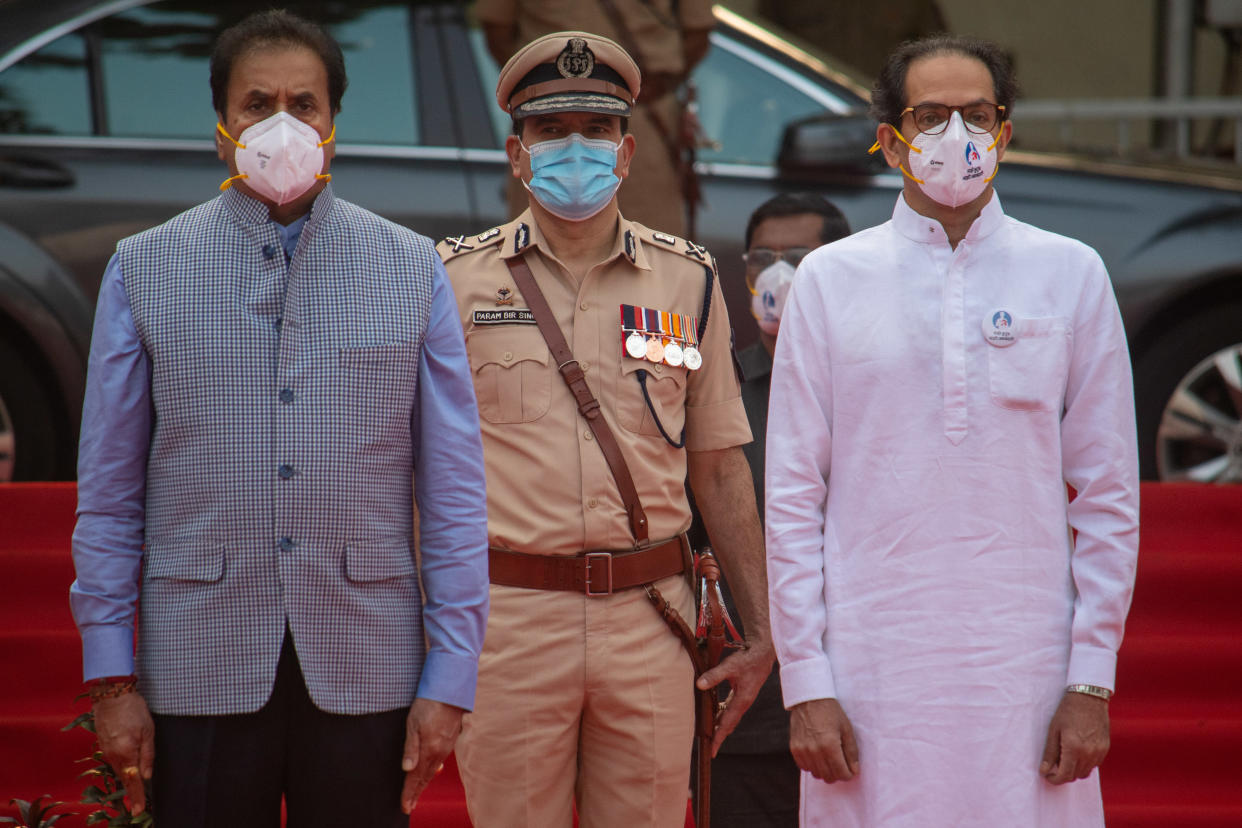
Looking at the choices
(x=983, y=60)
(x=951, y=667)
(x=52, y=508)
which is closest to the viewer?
(x=951, y=667)

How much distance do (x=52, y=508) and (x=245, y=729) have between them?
2166 mm

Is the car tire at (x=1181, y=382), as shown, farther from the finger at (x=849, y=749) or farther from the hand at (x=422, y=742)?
the hand at (x=422, y=742)

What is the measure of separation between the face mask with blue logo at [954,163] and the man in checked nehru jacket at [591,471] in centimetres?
62

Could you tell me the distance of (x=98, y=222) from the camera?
4543 mm

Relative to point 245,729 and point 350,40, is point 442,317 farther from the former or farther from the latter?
point 350,40

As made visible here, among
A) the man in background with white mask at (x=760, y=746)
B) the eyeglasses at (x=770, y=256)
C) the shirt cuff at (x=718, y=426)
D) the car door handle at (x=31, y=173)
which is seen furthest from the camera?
the car door handle at (x=31, y=173)

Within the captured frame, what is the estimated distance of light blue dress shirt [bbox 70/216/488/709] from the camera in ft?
6.86

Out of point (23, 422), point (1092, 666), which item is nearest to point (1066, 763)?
point (1092, 666)

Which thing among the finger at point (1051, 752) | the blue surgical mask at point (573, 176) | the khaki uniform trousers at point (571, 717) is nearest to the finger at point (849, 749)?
the finger at point (1051, 752)

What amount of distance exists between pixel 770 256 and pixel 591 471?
3.56 ft

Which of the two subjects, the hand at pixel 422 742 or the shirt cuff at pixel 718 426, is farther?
the shirt cuff at pixel 718 426

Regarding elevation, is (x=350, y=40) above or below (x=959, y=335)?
above

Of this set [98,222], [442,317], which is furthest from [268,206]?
[98,222]

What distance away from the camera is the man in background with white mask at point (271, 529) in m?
2.09
